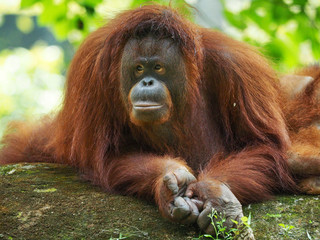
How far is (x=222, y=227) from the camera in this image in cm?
249

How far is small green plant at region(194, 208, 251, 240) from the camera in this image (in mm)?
2412

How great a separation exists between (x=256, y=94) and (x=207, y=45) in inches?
20.8

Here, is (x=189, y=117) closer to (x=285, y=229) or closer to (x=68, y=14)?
(x=285, y=229)

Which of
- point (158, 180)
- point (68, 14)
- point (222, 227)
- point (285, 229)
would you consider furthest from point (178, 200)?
point (68, 14)

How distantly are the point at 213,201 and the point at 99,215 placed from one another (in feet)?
2.30

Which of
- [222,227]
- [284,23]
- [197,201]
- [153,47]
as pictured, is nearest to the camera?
[222,227]

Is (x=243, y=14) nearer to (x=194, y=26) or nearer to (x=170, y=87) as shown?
(x=194, y=26)

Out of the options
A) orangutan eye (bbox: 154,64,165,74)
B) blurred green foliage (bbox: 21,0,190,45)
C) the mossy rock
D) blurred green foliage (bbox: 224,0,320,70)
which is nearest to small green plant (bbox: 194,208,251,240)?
the mossy rock

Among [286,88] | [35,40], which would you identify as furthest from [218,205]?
[35,40]

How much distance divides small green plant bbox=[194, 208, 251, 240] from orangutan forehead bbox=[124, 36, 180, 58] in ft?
4.07

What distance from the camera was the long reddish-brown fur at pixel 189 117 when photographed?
3277 mm

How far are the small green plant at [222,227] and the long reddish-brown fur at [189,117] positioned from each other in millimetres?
647

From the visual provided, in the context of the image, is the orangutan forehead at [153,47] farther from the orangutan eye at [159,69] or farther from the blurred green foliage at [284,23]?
the blurred green foliage at [284,23]

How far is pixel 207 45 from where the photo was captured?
356cm
